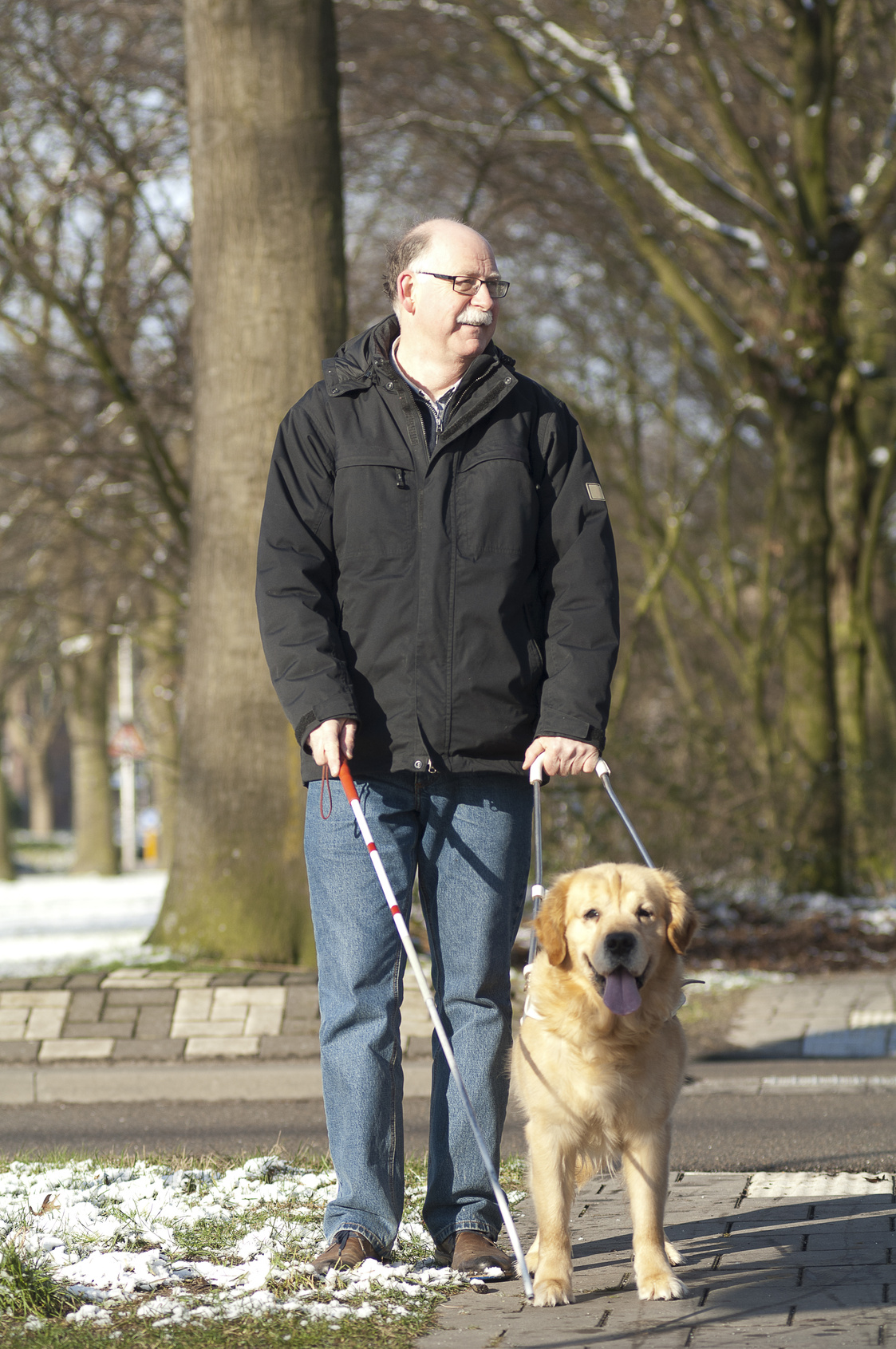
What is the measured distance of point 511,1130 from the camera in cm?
614

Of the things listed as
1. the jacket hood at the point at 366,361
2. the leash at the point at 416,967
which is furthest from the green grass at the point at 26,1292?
the jacket hood at the point at 366,361

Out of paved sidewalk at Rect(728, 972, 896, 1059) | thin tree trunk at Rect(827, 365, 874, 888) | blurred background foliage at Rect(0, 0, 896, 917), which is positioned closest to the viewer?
paved sidewalk at Rect(728, 972, 896, 1059)

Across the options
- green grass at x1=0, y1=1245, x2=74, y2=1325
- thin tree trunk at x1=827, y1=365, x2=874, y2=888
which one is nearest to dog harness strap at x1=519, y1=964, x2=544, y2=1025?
green grass at x1=0, y1=1245, x2=74, y2=1325

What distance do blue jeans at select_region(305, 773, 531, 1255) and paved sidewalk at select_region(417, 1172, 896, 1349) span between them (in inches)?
13.1

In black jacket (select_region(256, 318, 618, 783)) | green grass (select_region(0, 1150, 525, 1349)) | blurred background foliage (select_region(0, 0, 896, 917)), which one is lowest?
green grass (select_region(0, 1150, 525, 1349))

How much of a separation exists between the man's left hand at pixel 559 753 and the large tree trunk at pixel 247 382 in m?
4.60

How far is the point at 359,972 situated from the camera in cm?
370

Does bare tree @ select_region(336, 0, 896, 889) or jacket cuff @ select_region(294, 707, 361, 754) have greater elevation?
bare tree @ select_region(336, 0, 896, 889)

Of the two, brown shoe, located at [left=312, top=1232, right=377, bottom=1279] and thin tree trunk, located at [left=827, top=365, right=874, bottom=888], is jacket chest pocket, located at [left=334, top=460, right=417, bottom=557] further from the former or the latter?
thin tree trunk, located at [left=827, top=365, right=874, bottom=888]

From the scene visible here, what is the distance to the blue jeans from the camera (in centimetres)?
370

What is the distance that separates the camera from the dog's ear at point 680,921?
3527 millimetres

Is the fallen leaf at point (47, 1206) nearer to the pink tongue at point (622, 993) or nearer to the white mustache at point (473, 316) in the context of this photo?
the pink tongue at point (622, 993)

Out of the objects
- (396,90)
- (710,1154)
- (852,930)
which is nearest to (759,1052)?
(710,1154)

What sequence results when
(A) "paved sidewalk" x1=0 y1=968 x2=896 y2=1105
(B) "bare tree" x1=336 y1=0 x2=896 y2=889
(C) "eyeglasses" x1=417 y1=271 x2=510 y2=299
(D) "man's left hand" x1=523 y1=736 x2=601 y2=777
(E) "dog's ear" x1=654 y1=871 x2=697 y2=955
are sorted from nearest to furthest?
(E) "dog's ear" x1=654 y1=871 x2=697 y2=955 < (D) "man's left hand" x1=523 y1=736 x2=601 y2=777 < (C) "eyeglasses" x1=417 y1=271 x2=510 y2=299 < (A) "paved sidewalk" x1=0 y1=968 x2=896 y2=1105 < (B) "bare tree" x1=336 y1=0 x2=896 y2=889
